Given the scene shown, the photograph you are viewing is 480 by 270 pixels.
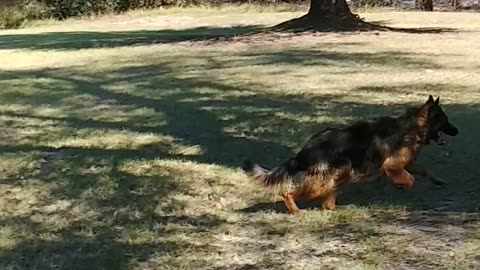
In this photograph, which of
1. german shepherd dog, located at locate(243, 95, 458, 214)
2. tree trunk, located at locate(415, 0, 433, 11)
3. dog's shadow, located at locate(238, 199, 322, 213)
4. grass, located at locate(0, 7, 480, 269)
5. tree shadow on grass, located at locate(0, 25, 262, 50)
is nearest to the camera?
grass, located at locate(0, 7, 480, 269)

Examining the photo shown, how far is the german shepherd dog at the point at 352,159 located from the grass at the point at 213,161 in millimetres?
149

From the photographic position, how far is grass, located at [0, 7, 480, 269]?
3.98m

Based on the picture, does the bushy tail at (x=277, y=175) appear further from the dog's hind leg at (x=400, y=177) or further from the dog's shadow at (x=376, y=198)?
the dog's hind leg at (x=400, y=177)

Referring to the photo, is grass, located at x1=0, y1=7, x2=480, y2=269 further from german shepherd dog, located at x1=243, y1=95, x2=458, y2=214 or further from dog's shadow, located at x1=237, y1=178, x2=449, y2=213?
german shepherd dog, located at x1=243, y1=95, x2=458, y2=214

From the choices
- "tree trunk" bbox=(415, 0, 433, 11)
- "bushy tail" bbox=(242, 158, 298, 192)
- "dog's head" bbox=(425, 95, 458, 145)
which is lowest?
"tree trunk" bbox=(415, 0, 433, 11)

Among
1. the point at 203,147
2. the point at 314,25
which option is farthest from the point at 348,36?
the point at 203,147

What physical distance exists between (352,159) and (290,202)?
16.6 inches

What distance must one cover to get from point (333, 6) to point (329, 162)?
13.4 m

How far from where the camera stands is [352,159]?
4.50m

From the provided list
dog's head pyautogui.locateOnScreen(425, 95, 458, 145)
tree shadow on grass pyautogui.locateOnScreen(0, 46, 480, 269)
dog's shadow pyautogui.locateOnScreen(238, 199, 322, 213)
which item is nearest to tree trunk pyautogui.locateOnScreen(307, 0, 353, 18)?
tree shadow on grass pyautogui.locateOnScreen(0, 46, 480, 269)

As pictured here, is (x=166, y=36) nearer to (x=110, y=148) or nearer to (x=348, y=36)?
(x=348, y=36)

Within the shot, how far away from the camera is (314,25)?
1717 cm

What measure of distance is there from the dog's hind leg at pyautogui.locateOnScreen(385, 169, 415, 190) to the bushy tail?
0.64 meters

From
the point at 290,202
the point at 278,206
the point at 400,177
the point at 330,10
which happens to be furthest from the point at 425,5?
the point at 290,202
